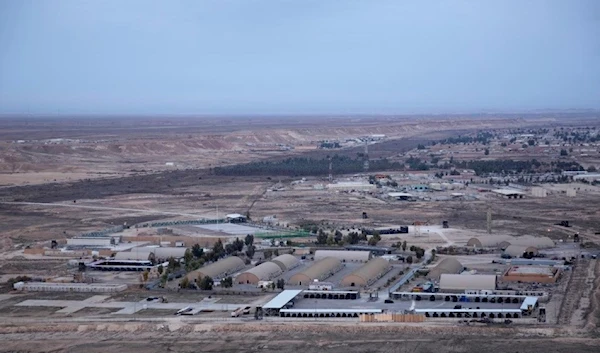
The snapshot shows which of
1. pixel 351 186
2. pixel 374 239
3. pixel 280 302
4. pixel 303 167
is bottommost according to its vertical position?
pixel 303 167

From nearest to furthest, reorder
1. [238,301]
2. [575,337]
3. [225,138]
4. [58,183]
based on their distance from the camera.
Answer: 1. [575,337]
2. [238,301]
3. [58,183]
4. [225,138]

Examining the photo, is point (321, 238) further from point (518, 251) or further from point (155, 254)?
point (518, 251)

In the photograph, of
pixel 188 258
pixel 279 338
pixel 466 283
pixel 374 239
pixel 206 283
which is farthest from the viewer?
pixel 374 239

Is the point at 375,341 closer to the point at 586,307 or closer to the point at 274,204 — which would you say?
the point at 586,307

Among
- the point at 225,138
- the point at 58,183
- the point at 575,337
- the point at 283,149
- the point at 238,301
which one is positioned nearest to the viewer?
the point at 575,337

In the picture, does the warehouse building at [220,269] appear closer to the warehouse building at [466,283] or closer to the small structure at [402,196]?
the warehouse building at [466,283]

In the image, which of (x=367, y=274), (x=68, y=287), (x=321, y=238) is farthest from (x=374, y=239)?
(x=68, y=287)

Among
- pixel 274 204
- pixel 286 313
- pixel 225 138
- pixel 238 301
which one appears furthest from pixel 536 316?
pixel 225 138
